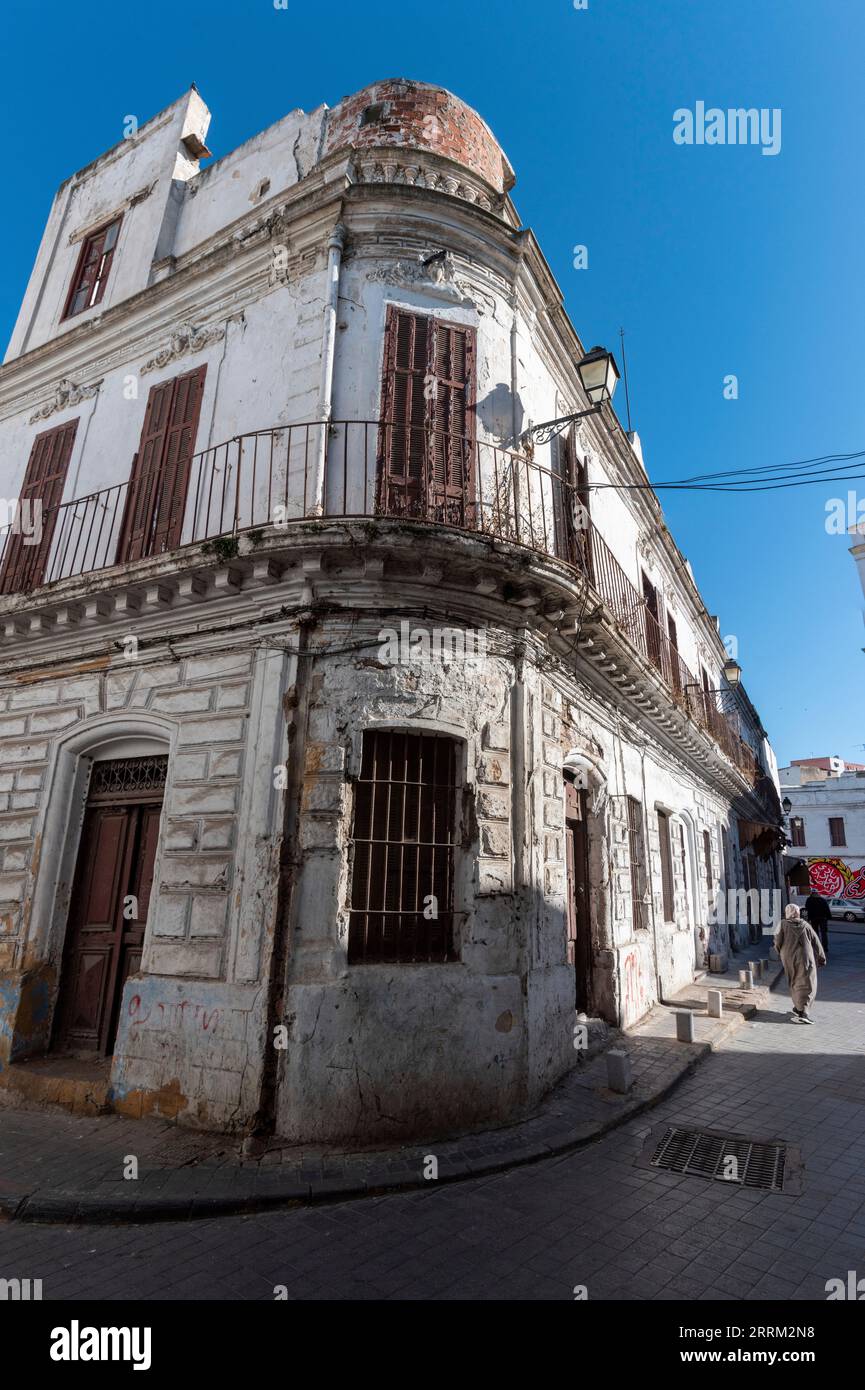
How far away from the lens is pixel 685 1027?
8.41 m

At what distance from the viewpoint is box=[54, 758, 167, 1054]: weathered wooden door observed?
22.8 ft

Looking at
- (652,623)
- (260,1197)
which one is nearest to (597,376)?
(652,623)

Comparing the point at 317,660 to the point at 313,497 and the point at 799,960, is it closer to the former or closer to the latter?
the point at 313,497

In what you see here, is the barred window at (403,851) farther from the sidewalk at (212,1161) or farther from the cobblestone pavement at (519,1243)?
the cobblestone pavement at (519,1243)

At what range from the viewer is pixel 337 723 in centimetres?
611

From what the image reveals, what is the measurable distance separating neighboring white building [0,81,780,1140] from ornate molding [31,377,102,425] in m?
0.08

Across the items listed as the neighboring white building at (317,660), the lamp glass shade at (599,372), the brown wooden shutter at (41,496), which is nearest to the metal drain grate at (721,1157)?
the neighboring white building at (317,660)

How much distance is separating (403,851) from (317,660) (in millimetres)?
1884

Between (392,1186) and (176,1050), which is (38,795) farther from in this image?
(392,1186)

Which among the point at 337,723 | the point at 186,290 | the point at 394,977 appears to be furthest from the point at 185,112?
the point at 394,977

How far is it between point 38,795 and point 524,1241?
6365mm

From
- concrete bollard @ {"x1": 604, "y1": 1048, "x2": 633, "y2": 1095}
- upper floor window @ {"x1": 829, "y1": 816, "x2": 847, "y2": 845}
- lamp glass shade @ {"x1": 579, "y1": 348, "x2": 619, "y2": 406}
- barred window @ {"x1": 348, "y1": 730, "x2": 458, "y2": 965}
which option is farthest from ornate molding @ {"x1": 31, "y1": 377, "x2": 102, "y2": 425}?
upper floor window @ {"x1": 829, "y1": 816, "x2": 847, "y2": 845}

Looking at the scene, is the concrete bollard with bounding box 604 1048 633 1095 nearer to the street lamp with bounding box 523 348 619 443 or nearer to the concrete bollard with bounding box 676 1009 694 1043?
the concrete bollard with bounding box 676 1009 694 1043
